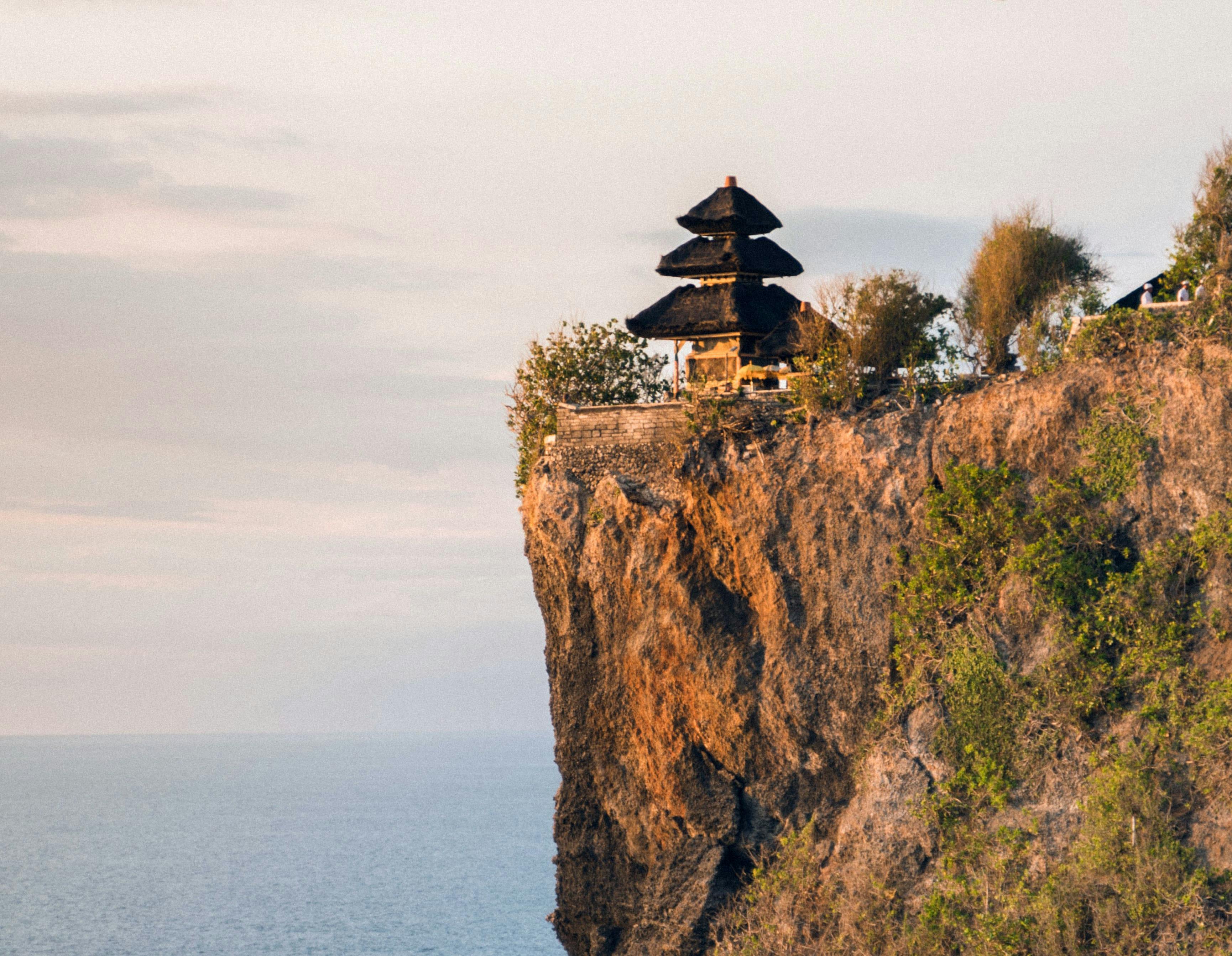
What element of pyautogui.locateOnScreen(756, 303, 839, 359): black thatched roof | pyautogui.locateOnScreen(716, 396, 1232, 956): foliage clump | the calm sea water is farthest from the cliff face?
the calm sea water

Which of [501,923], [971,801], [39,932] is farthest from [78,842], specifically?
[971,801]

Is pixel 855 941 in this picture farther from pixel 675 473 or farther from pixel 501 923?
pixel 501 923

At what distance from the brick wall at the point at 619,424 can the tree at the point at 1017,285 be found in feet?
20.0

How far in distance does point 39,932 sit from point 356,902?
1526cm

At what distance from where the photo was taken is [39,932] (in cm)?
6469

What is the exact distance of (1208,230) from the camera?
25.8 m

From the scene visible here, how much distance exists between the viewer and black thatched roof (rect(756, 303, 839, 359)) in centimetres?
2820

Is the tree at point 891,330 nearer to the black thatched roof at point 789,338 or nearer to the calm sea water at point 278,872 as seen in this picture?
the black thatched roof at point 789,338

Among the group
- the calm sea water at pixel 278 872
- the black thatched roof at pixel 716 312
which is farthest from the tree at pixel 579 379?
the calm sea water at pixel 278 872

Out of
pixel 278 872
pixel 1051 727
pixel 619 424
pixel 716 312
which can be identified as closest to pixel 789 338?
pixel 716 312

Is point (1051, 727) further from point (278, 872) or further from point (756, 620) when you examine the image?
point (278, 872)

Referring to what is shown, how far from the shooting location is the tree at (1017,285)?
2739 cm

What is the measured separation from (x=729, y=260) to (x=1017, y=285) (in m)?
6.00

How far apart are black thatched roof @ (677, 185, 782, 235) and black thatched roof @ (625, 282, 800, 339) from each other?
1183 mm
